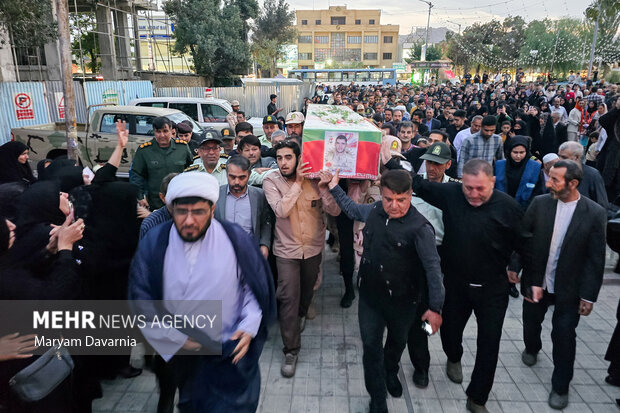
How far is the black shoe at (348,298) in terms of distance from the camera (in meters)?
5.10

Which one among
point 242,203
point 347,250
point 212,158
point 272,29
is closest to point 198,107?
point 212,158

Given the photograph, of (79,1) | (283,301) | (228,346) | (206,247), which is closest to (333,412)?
(283,301)

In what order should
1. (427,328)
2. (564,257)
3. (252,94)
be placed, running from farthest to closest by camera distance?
(252,94) < (564,257) < (427,328)

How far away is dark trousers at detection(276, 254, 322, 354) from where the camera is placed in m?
3.90

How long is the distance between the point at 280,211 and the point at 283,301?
0.84 metres

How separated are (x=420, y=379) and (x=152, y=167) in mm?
3851

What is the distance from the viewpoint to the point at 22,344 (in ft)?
7.35

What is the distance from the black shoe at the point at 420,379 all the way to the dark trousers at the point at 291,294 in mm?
1091

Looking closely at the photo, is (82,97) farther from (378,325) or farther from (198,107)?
(378,325)

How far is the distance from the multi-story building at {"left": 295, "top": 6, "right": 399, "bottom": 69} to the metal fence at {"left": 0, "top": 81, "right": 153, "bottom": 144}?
263 ft

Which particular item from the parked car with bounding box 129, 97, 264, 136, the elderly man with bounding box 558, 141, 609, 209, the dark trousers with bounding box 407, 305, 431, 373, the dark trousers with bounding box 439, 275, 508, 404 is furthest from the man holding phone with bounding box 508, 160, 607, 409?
the parked car with bounding box 129, 97, 264, 136

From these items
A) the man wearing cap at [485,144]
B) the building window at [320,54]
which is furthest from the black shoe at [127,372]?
the building window at [320,54]

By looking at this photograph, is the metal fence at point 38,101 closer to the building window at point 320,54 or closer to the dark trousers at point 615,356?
the dark trousers at point 615,356

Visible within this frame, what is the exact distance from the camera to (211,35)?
23.9 meters
